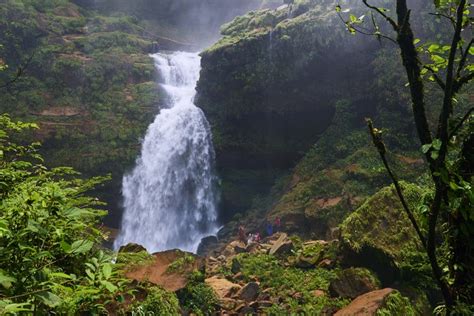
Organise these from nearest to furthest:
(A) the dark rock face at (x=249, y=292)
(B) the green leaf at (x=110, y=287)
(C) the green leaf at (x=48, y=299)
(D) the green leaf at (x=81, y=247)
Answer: (C) the green leaf at (x=48, y=299), (B) the green leaf at (x=110, y=287), (D) the green leaf at (x=81, y=247), (A) the dark rock face at (x=249, y=292)

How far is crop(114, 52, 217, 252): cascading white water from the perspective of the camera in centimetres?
2147

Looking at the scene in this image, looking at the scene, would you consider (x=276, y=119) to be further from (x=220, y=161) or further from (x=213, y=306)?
(x=213, y=306)

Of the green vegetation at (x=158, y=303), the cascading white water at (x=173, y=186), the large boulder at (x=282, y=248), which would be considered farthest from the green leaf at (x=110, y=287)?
the cascading white water at (x=173, y=186)

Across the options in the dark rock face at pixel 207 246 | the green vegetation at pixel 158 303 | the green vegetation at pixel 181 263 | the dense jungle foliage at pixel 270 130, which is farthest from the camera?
the dark rock face at pixel 207 246

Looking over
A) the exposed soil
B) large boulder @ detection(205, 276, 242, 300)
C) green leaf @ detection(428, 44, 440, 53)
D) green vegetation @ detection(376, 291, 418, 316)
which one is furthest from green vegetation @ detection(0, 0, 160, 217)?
green leaf @ detection(428, 44, 440, 53)

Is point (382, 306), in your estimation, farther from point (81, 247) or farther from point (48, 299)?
point (48, 299)

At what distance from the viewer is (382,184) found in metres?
16.8

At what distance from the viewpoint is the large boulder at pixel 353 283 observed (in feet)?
21.9

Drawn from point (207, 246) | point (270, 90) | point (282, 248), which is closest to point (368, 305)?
point (282, 248)

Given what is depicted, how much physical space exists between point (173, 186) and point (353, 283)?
1701cm

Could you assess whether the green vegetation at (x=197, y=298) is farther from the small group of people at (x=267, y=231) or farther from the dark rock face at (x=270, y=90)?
the dark rock face at (x=270, y=90)

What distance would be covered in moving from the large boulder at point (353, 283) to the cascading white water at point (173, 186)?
599 inches

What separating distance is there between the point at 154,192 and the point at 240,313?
15828 millimetres

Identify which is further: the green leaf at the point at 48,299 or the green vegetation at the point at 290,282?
the green vegetation at the point at 290,282
